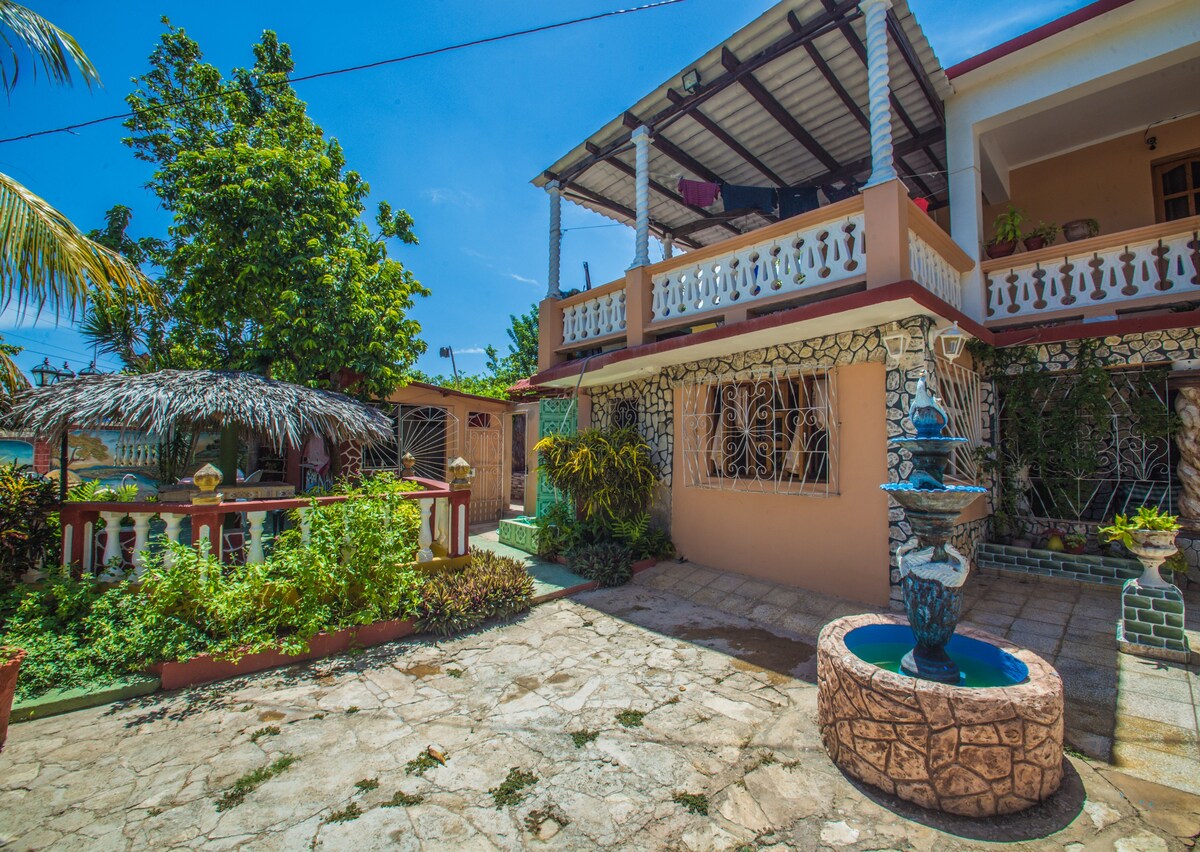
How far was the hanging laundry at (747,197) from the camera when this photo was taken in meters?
8.23

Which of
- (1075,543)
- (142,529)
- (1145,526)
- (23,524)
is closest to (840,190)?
(1075,543)

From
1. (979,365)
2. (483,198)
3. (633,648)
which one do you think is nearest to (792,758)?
(633,648)

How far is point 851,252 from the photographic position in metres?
5.20

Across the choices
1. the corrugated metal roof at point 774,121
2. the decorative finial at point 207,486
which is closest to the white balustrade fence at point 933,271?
the corrugated metal roof at point 774,121

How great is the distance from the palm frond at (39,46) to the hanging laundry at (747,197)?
26.1 feet

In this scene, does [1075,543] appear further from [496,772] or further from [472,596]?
[472,596]

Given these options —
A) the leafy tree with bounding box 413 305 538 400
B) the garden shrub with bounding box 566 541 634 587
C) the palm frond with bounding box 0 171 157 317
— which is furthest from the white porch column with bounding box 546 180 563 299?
the leafy tree with bounding box 413 305 538 400

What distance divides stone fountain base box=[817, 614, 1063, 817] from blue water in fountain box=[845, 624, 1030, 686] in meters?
0.22

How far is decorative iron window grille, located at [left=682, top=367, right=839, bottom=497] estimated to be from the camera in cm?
571

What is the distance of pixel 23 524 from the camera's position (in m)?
5.05

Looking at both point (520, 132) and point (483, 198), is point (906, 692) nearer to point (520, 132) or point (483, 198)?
point (520, 132)

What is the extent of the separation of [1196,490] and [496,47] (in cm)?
936

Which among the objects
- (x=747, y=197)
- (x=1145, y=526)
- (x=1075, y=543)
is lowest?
(x=1075, y=543)

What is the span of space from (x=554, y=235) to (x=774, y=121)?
12.2 ft
